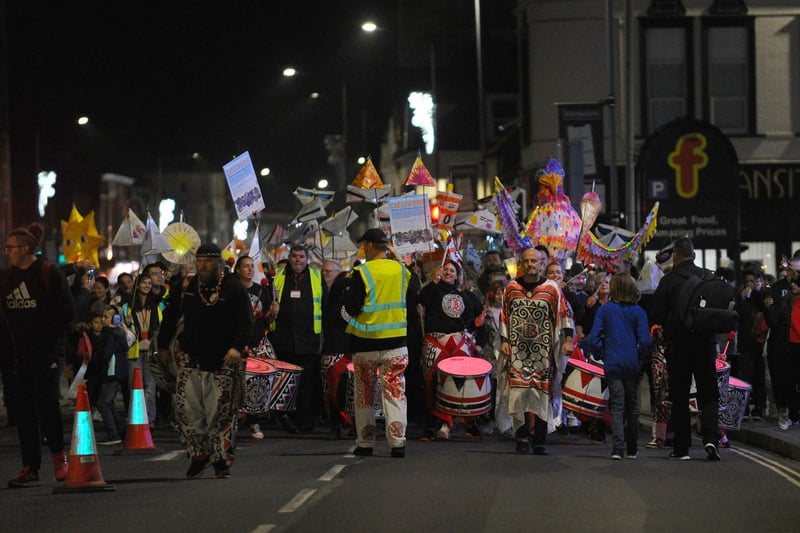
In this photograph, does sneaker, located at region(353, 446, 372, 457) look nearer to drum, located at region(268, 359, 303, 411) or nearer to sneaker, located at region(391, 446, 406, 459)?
sneaker, located at region(391, 446, 406, 459)

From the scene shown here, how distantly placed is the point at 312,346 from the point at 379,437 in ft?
4.75

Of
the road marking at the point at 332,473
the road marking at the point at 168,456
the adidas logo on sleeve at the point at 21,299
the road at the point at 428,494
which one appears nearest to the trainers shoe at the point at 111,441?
the road at the point at 428,494

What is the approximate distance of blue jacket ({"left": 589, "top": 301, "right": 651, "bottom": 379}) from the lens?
44.3 ft

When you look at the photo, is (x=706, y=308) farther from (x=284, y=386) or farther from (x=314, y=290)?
(x=314, y=290)

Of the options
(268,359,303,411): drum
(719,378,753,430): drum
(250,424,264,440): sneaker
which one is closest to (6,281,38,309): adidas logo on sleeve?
(268,359,303,411): drum

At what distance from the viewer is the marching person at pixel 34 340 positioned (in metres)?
11.7

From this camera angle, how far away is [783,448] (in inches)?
571

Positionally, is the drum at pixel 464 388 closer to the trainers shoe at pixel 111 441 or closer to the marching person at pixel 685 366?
the marching person at pixel 685 366

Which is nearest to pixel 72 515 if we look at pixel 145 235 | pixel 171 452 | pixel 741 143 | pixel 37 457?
pixel 37 457

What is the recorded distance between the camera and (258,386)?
15.6 meters

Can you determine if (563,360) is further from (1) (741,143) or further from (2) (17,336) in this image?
(1) (741,143)

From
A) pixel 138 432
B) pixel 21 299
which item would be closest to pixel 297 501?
pixel 21 299

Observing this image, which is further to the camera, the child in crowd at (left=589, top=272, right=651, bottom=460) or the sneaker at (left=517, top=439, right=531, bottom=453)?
the sneaker at (left=517, top=439, right=531, bottom=453)

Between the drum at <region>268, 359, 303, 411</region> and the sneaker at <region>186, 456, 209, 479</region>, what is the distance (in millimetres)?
3841
